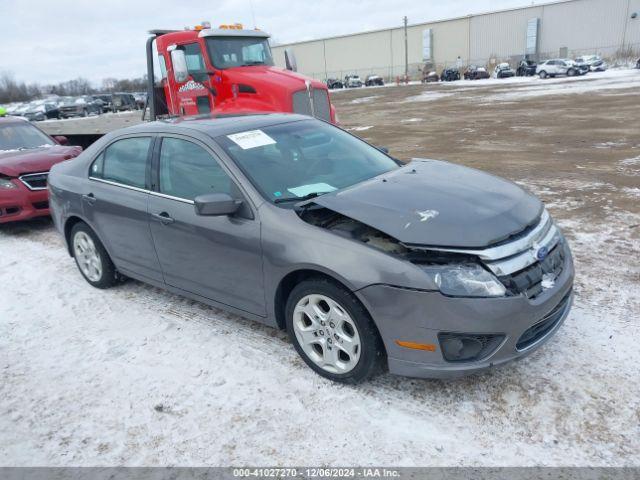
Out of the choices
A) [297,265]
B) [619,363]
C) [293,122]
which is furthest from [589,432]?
[293,122]

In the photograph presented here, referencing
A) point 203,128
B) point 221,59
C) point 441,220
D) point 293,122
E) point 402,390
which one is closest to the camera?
point 441,220

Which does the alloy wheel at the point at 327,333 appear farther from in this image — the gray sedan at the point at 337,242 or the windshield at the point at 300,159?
the windshield at the point at 300,159

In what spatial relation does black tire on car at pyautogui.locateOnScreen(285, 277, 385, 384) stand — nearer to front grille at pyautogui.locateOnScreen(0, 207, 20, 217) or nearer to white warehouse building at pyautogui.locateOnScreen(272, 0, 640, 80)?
front grille at pyautogui.locateOnScreen(0, 207, 20, 217)

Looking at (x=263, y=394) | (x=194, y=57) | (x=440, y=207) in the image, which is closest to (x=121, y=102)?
(x=194, y=57)

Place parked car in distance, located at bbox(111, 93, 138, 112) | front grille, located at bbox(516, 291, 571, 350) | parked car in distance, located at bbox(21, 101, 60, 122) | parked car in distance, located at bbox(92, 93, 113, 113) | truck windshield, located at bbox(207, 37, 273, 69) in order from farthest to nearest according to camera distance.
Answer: parked car in distance, located at bbox(92, 93, 113, 113) → parked car in distance, located at bbox(111, 93, 138, 112) → parked car in distance, located at bbox(21, 101, 60, 122) → truck windshield, located at bbox(207, 37, 273, 69) → front grille, located at bbox(516, 291, 571, 350)

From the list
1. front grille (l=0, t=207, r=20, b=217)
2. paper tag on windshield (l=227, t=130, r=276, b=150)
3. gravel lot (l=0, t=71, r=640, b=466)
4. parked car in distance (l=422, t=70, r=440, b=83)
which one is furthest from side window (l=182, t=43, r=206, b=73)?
parked car in distance (l=422, t=70, r=440, b=83)

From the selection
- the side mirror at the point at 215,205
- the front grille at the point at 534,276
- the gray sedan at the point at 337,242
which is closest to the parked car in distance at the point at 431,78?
the gray sedan at the point at 337,242

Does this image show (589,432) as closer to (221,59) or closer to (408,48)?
(221,59)

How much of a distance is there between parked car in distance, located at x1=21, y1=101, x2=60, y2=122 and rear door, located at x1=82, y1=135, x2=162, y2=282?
42.6 m

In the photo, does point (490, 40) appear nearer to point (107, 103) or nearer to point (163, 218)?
point (107, 103)

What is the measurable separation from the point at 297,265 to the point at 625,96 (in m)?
23.0

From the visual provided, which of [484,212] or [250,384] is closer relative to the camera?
[484,212]

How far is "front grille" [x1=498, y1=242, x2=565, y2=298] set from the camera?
2754 mm

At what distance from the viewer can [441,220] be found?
290 centimetres
